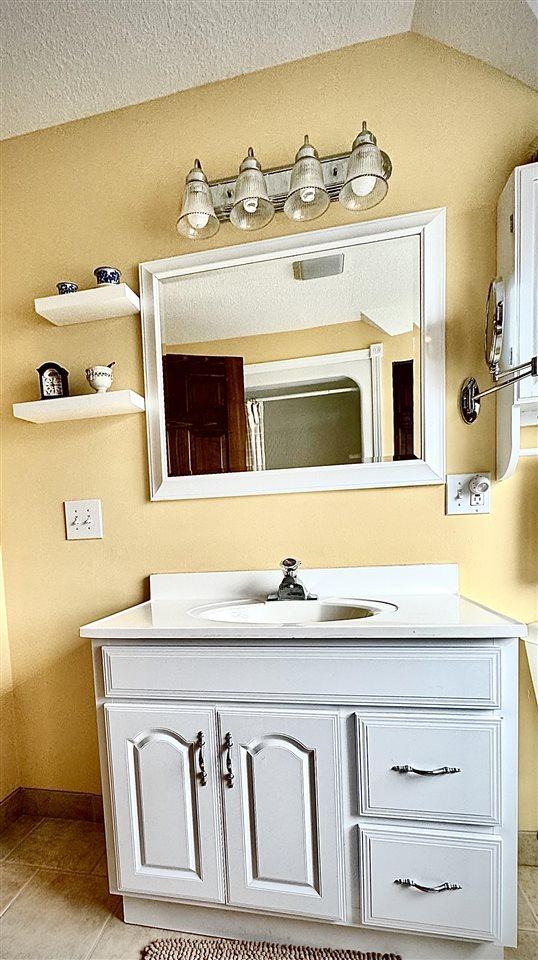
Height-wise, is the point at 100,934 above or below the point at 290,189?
below

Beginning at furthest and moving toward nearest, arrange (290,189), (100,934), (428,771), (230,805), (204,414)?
(204,414)
(290,189)
(100,934)
(230,805)
(428,771)

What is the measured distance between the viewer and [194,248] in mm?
1532

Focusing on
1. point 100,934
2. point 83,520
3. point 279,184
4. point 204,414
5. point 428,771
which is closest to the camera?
point 428,771

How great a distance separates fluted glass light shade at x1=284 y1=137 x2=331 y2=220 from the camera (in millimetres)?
1267

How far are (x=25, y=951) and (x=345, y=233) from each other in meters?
2.07

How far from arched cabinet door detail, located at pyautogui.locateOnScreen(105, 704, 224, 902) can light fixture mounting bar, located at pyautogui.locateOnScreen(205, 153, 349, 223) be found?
1416 millimetres

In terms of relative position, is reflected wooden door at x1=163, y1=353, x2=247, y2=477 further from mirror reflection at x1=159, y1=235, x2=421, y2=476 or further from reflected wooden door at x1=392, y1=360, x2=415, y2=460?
reflected wooden door at x1=392, y1=360, x2=415, y2=460

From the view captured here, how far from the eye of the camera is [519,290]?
116 centimetres

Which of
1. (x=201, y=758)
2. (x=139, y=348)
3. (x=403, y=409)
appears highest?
(x=139, y=348)

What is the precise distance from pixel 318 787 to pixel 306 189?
147 centimetres

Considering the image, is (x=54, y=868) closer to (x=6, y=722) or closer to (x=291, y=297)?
(x=6, y=722)

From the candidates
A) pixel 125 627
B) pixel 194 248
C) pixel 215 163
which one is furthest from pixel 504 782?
pixel 215 163

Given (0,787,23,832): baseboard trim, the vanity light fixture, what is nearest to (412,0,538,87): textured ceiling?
the vanity light fixture

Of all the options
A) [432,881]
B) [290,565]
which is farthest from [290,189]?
[432,881]
